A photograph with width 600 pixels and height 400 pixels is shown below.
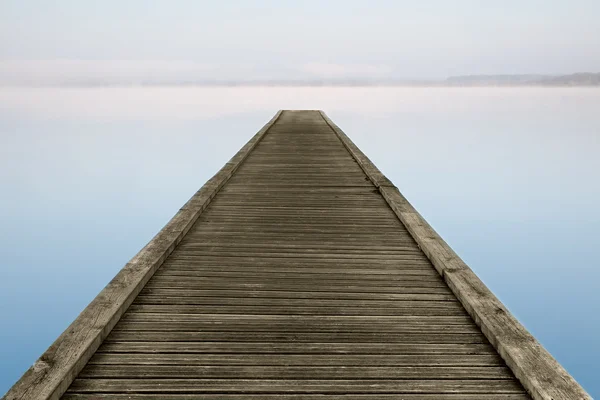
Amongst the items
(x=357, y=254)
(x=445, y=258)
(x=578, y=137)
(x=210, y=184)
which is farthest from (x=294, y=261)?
(x=578, y=137)

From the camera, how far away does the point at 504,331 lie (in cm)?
234

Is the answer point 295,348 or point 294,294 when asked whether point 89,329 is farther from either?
point 294,294

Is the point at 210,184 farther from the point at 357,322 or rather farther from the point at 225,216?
the point at 357,322

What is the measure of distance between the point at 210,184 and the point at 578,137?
31.7 meters

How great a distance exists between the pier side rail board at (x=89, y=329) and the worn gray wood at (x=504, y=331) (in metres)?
1.56

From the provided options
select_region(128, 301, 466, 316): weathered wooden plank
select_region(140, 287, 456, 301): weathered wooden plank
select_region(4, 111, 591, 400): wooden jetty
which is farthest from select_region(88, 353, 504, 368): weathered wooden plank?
select_region(140, 287, 456, 301): weathered wooden plank

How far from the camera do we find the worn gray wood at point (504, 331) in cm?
197

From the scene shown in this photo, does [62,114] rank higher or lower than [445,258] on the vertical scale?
lower

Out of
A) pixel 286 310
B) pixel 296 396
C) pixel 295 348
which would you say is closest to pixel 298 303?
pixel 286 310

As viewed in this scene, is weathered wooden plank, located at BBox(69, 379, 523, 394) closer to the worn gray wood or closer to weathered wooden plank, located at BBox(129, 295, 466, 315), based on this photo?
the worn gray wood

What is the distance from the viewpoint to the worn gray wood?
77.7 inches

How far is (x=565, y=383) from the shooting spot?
6.54 feet

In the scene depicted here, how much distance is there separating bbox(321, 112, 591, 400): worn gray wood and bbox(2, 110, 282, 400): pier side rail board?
1561 mm

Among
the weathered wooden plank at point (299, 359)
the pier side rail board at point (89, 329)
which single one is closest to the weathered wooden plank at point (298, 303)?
the pier side rail board at point (89, 329)
